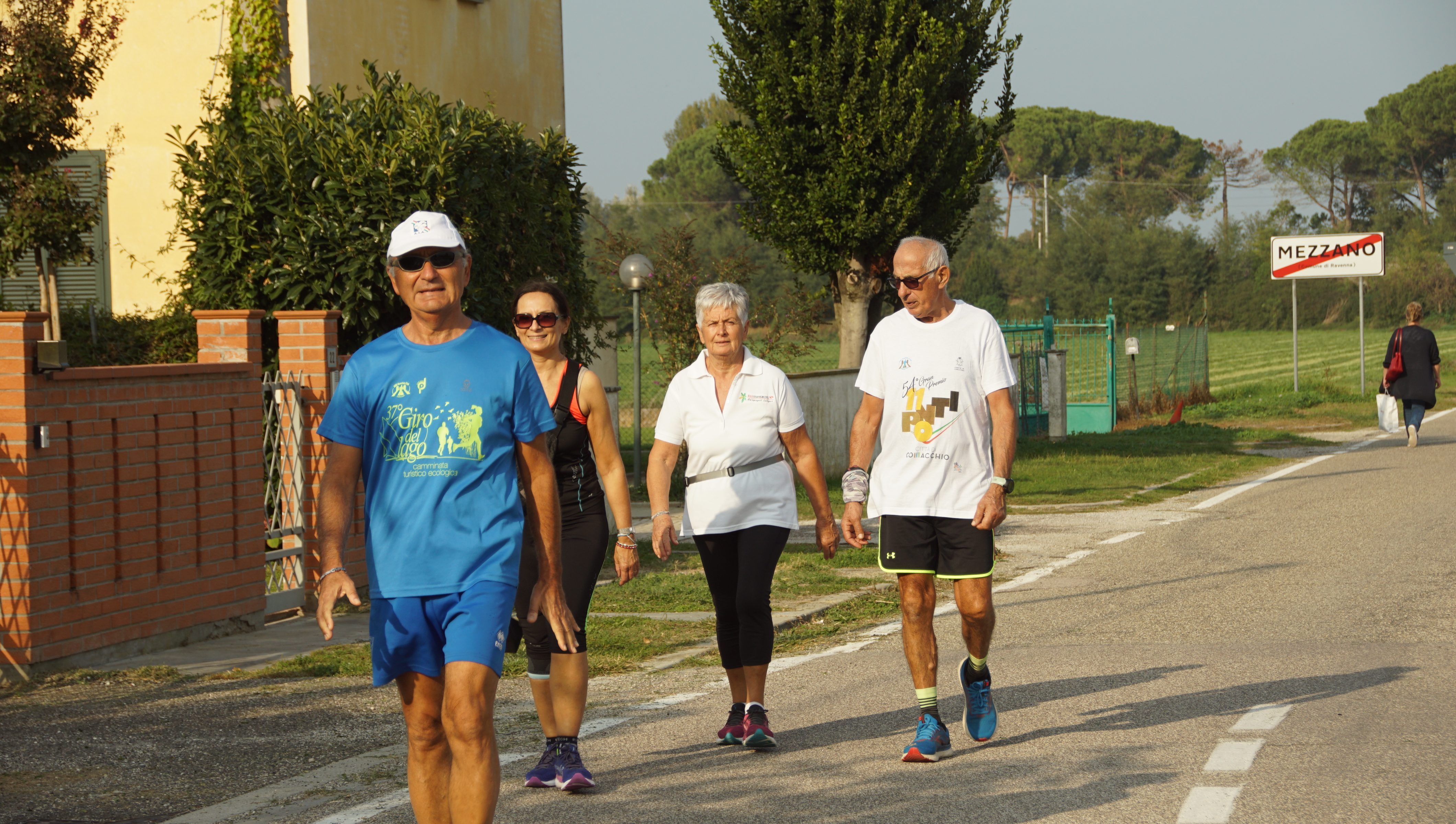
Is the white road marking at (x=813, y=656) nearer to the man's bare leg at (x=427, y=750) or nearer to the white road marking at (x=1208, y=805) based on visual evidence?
the white road marking at (x=1208, y=805)

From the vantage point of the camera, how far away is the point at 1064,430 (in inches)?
955

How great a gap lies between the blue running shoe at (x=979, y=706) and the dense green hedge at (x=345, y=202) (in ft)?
20.0

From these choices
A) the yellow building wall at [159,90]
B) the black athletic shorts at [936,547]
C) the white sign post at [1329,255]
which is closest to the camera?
the black athletic shorts at [936,547]

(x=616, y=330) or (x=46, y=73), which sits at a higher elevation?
(x=46, y=73)

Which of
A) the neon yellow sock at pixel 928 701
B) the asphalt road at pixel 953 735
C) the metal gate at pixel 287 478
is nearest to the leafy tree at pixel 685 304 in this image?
the metal gate at pixel 287 478

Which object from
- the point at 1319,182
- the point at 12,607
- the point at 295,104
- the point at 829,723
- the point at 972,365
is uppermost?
the point at 1319,182

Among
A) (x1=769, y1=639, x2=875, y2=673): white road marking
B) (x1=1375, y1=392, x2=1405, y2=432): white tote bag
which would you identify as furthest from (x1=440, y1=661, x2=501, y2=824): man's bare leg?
(x1=1375, y1=392, x2=1405, y2=432): white tote bag

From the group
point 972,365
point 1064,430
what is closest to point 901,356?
point 972,365

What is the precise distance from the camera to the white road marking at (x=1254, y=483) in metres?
15.5

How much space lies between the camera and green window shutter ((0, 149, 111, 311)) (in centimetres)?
1537

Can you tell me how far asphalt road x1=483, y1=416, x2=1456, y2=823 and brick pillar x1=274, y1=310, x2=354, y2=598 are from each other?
3587mm

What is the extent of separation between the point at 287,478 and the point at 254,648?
161cm

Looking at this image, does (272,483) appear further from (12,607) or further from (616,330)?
(616,330)

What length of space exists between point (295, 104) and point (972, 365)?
754cm
